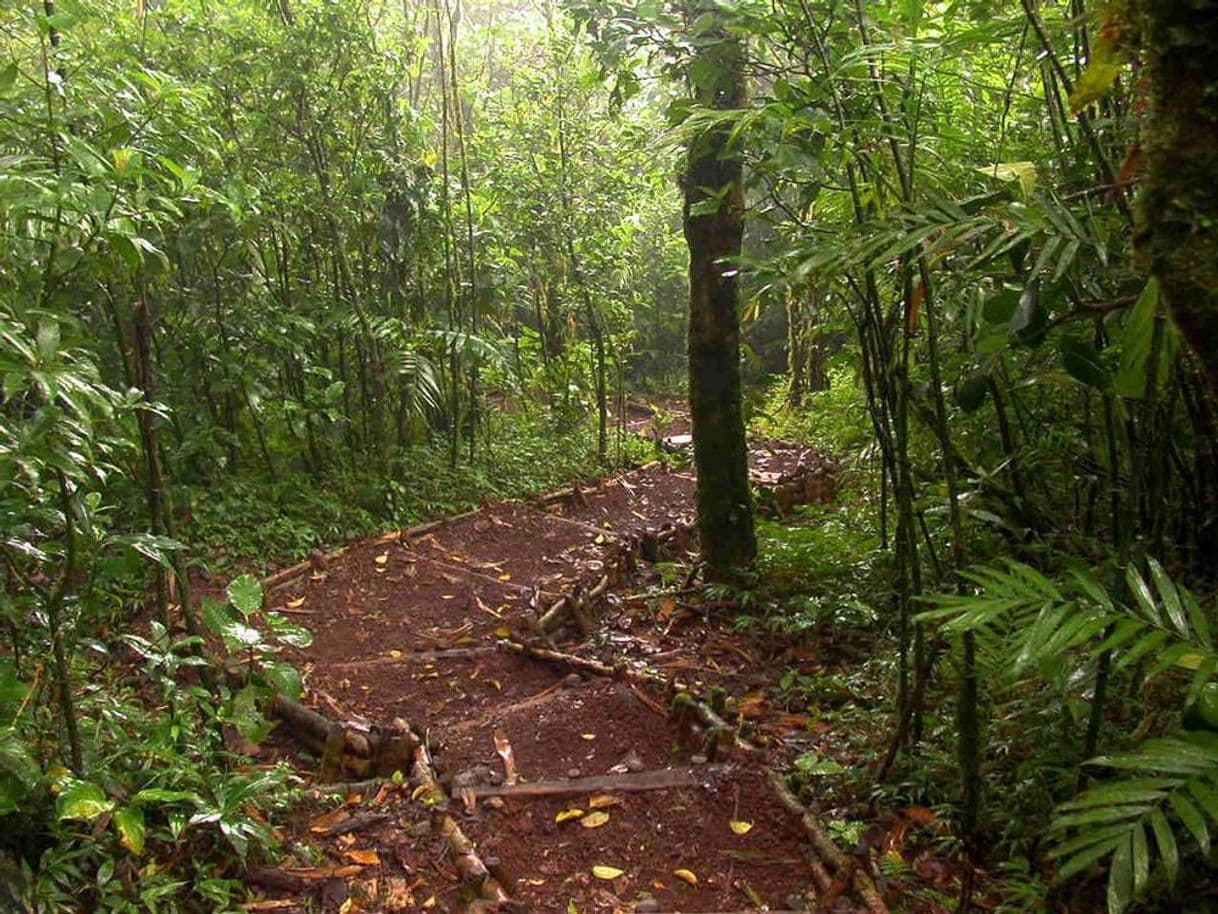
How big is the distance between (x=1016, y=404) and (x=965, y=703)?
1409mm

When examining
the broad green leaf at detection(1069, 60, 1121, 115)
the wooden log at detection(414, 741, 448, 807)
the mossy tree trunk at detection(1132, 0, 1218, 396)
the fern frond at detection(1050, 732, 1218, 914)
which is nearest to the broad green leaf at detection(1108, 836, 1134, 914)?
the fern frond at detection(1050, 732, 1218, 914)

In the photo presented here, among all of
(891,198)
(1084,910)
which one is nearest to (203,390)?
(891,198)

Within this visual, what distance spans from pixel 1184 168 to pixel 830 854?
2187 millimetres

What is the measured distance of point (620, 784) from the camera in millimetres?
3148

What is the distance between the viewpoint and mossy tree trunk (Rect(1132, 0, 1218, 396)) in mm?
962

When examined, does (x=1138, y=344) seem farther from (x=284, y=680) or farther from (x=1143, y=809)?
(x=284, y=680)

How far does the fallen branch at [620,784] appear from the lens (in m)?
3.11

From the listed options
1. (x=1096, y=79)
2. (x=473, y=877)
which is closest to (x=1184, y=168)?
(x=1096, y=79)

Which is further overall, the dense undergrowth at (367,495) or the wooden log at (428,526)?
the wooden log at (428,526)

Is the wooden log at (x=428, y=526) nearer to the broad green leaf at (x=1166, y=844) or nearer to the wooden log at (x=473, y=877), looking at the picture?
the wooden log at (x=473, y=877)

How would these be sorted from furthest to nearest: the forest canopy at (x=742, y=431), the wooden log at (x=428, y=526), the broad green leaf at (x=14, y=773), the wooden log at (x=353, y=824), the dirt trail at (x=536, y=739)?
the wooden log at (x=428, y=526) → the wooden log at (x=353, y=824) → the dirt trail at (x=536, y=739) → the broad green leaf at (x=14, y=773) → the forest canopy at (x=742, y=431)

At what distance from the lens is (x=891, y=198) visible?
9.49 ft

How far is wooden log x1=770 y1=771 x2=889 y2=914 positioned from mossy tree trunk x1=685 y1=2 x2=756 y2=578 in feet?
8.13

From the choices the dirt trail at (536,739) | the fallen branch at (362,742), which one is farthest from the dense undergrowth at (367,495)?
the fallen branch at (362,742)
